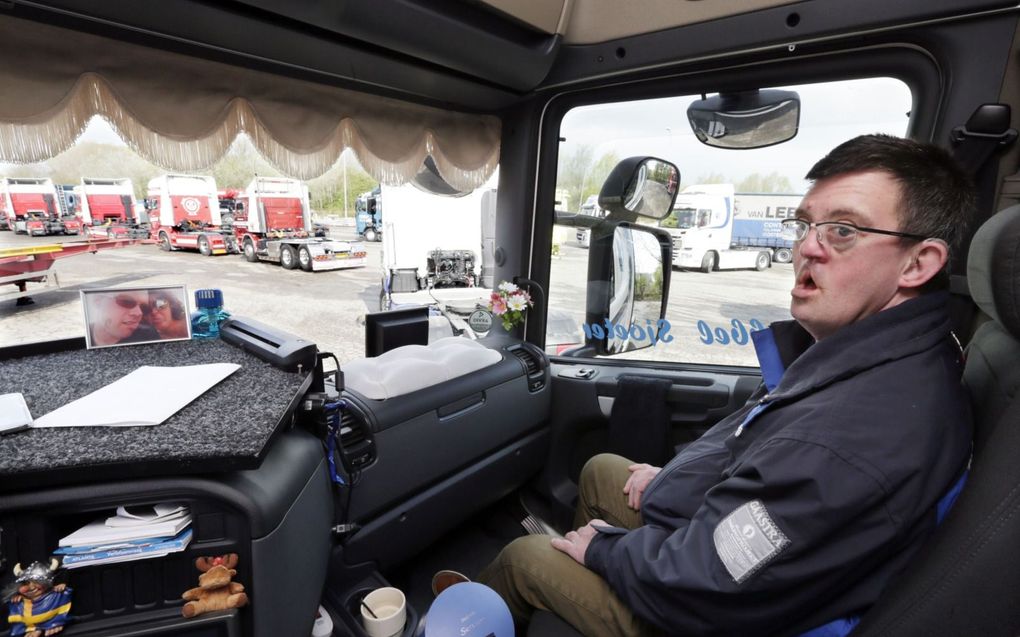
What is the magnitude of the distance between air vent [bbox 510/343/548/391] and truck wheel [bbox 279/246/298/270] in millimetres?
2325

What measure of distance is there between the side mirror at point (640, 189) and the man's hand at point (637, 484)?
1313 mm

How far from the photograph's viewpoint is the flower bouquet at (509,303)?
2.44 metres

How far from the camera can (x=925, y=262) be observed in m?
0.95

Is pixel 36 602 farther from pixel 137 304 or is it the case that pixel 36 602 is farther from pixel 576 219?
pixel 576 219

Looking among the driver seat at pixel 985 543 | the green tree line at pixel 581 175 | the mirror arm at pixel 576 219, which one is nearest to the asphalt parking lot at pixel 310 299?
the mirror arm at pixel 576 219

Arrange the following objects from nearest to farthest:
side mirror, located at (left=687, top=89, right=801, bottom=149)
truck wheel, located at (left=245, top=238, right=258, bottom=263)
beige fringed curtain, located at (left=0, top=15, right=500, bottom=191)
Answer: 1. beige fringed curtain, located at (left=0, top=15, right=500, bottom=191)
2. side mirror, located at (left=687, top=89, right=801, bottom=149)
3. truck wheel, located at (left=245, top=238, right=258, bottom=263)

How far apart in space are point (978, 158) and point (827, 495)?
1457mm

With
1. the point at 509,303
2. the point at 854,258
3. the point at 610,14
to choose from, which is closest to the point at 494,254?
the point at 509,303

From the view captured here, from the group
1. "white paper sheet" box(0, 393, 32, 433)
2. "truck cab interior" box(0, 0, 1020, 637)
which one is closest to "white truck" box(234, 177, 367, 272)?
"truck cab interior" box(0, 0, 1020, 637)

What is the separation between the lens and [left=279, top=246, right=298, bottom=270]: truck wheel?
369 cm

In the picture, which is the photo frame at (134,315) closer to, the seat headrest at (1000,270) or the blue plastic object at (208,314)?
the blue plastic object at (208,314)

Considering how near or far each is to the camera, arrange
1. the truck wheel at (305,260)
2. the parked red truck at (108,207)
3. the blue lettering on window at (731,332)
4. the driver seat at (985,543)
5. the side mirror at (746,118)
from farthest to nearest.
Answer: the truck wheel at (305,260), the blue lettering on window at (731,332), the side mirror at (746,118), the parked red truck at (108,207), the driver seat at (985,543)

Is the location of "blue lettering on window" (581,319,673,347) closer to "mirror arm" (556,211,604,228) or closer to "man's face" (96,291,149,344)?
"mirror arm" (556,211,604,228)

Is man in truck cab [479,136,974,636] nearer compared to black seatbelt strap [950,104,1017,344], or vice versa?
man in truck cab [479,136,974,636]
